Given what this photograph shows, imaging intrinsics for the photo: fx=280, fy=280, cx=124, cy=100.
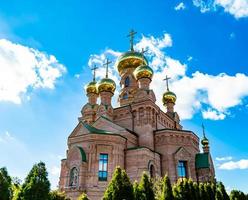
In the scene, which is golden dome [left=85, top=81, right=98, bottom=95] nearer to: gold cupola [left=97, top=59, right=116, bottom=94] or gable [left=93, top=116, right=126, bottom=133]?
gold cupola [left=97, top=59, right=116, bottom=94]

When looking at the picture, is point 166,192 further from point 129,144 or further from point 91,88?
point 91,88

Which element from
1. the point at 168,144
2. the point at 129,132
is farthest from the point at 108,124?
the point at 168,144

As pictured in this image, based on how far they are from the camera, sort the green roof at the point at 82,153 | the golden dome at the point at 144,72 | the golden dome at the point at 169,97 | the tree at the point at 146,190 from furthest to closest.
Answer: the golden dome at the point at 169,97 → the golden dome at the point at 144,72 → the green roof at the point at 82,153 → the tree at the point at 146,190

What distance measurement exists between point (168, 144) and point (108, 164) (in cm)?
583

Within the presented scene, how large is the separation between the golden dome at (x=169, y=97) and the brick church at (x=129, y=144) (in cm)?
235

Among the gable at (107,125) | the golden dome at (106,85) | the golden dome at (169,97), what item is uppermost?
the golden dome at (169,97)

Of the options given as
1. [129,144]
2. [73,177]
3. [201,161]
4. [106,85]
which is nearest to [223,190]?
[201,161]

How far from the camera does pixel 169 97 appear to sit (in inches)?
1254

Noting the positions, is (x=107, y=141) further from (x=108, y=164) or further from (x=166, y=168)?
(x=166, y=168)

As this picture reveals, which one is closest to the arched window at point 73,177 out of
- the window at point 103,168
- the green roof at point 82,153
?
the green roof at point 82,153

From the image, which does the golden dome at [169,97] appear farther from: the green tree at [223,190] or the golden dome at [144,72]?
the green tree at [223,190]

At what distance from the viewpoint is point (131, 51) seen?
3136 cm

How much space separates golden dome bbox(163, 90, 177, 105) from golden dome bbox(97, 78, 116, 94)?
6.96 meters

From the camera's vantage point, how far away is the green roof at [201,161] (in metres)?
23.4
